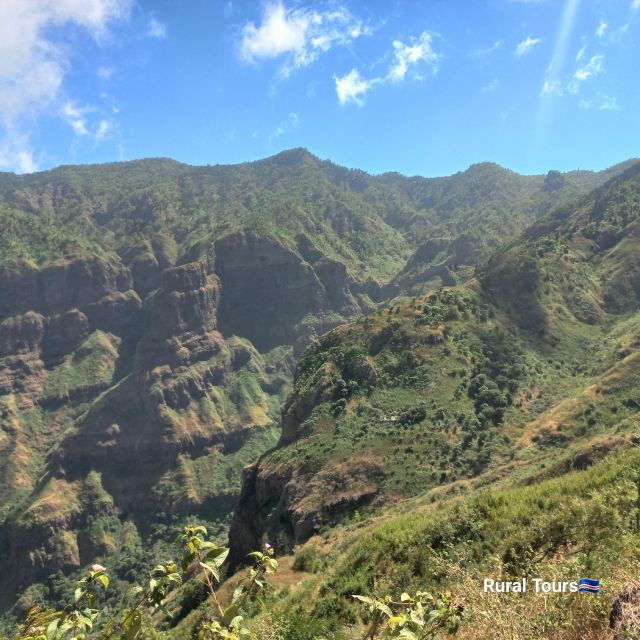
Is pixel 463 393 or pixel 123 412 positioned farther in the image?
pixel 123 412

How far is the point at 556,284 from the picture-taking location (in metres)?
102

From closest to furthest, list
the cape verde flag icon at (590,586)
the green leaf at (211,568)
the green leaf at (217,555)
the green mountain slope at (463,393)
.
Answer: the green leaf at (211,568), the green leaf at (217,555), the cape verde flag icon at (590,586), the green mountain slope at (463,393)

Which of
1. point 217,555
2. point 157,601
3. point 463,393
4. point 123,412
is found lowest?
point 123,412

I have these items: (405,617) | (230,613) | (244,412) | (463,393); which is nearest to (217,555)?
(230,613)

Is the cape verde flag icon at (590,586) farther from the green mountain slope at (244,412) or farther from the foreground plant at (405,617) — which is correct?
the green mountain slope at (244,412)

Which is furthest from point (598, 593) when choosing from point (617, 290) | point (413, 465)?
point (617, 290)

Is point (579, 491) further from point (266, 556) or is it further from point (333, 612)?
point (266, 556)

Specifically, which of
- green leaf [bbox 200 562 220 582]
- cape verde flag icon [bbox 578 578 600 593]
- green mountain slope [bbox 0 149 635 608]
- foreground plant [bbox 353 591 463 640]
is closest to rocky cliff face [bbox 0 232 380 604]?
green mountain slope [bbox 0 149 635 608]

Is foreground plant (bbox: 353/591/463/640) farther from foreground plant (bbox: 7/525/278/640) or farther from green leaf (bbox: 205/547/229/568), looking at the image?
green leaf (bbox: 205/547/229/568)

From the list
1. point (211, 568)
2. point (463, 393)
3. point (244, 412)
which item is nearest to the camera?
point (211, 568)

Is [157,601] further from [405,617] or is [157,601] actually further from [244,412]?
[244,412]

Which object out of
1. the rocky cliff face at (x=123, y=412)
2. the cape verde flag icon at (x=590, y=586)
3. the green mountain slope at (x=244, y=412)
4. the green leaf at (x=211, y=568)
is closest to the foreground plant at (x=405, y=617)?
the green leaf at (x=211, y=568)

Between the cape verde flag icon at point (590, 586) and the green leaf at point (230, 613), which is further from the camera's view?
the cape verde flag icon at point (590, 586)

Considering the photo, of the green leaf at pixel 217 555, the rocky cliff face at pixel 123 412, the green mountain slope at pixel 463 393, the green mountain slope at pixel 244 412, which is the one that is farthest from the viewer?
the rocky cliff face at pixel 123 412
